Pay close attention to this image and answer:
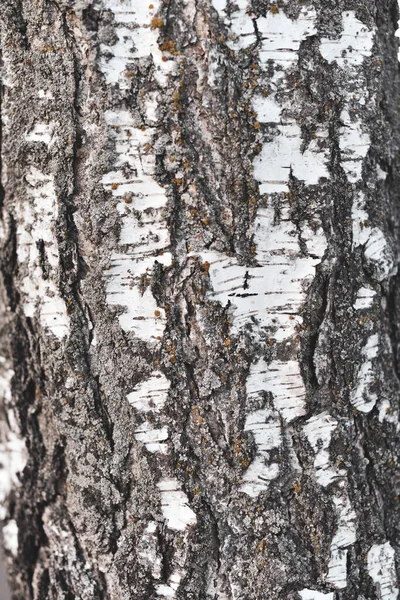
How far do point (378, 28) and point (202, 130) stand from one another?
412 millimetres

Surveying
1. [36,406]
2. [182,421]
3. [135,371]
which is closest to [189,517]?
[182,421]

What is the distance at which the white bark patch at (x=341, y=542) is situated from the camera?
3.33ft

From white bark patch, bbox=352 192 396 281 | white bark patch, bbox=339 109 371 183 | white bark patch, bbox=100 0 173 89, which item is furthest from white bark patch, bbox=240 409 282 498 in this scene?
white bark patch, bbox=100 0 173 89

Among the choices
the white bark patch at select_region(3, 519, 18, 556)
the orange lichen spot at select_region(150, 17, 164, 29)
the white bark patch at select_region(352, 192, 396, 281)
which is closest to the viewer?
the orange lichen spot at select_region(150, 17, 164, 29)

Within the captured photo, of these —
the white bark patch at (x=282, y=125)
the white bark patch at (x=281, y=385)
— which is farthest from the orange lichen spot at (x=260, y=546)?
the white bark patch at (x=282, y=125)

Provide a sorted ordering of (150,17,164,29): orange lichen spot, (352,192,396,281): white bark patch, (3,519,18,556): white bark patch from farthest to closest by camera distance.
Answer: (3,519,18,556): white bark patch < (352,192,396,281): white bark patch < (150,17,164,29): orange lichen spot

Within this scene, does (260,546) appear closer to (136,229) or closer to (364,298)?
(364,298)

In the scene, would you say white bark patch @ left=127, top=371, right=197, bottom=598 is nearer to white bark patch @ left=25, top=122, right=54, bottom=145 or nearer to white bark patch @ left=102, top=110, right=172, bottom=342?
white bark patch @ left=102, top=110, right=172, bottom=342

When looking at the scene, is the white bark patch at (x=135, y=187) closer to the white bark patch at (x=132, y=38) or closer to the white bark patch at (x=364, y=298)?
the white bark patch at (x=132, y=38)

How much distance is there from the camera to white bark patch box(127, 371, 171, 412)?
98cm

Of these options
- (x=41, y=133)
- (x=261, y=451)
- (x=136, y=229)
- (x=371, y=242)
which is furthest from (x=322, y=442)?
(x=41, y=133)

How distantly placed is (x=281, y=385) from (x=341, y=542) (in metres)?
0.31

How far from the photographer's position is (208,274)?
96 centimetres

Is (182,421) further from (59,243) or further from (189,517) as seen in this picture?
(59,243)
